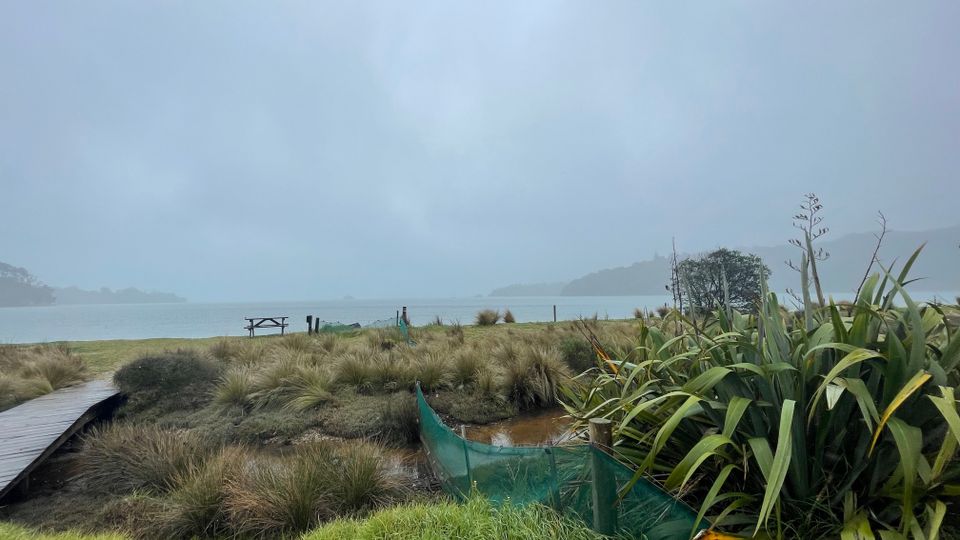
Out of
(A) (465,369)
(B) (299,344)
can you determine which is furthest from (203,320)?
(A) (465,369)

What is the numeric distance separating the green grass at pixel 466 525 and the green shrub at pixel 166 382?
6995 millimetres

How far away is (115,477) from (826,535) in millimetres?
6927

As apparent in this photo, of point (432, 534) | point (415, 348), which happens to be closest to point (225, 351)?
point (415, 348)

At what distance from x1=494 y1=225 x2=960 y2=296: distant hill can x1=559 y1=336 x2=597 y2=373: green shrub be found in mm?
2304

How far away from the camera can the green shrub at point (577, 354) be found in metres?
9.88

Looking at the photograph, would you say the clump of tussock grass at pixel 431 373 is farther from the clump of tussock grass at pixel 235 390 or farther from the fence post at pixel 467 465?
the fence post at pixel 467 465

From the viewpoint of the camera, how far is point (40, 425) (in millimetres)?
6848

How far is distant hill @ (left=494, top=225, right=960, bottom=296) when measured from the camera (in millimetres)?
3663

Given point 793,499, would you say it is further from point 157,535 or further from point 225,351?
point 225,351

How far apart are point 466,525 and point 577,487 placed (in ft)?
2.56

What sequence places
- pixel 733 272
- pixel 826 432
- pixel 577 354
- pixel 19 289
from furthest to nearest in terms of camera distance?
pixel 19 289
pixel 733 272
pixel 577 354
pixel 826 432

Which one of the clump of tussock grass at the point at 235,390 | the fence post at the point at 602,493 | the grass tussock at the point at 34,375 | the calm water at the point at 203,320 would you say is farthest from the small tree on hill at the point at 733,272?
the grass tussock at the point at 34,375

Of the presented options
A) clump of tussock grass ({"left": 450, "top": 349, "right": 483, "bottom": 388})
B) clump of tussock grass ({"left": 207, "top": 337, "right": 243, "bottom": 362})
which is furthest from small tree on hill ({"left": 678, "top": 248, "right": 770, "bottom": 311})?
clump of tussock grass ({"left": 207, "top": 337, "right": 243, "bottom": 362})

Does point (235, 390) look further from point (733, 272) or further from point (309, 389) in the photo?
point (733, 272)
